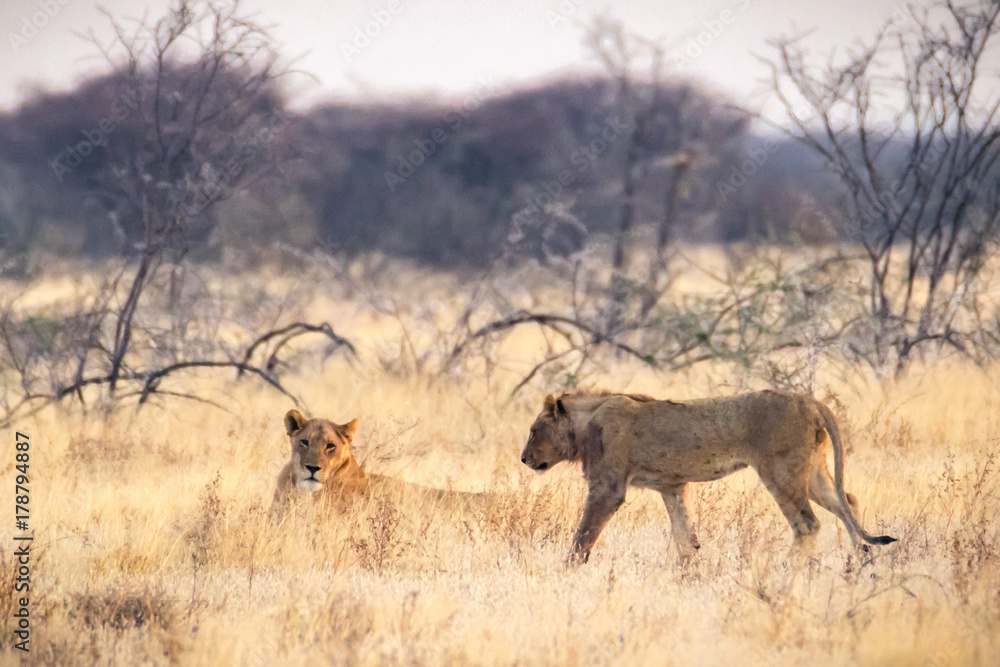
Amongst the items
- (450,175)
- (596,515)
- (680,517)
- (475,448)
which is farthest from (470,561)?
(450,175)

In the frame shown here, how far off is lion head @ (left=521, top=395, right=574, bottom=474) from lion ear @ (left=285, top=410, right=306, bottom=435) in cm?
141

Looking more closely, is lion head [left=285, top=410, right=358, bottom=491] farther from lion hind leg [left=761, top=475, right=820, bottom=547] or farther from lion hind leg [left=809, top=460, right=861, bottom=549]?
lion hind leg [left=809, top=460, right=861, bottom=549]

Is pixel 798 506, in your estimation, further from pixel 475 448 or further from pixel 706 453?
pixel 475 448

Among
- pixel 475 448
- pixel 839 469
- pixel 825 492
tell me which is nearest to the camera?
pixel 839 469

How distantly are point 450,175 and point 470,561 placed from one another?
94.4ft

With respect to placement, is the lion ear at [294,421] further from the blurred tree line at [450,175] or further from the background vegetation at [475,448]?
the blurred tree line at [450,175]

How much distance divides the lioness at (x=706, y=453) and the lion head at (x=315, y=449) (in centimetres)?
151

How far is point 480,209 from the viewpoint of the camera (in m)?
32.2

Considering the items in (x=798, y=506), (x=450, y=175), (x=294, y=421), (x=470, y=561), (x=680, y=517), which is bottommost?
(x=470, y=561)

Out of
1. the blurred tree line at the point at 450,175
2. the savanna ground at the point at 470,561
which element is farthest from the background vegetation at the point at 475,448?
the blurred tree line at the point at 450,175

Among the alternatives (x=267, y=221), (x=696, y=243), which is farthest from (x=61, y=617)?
(x=696, y=243)

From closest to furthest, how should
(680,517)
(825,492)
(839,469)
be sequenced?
1. (839,469)
2. (825,492)
3. (680,517)

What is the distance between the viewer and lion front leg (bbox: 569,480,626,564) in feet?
18.8

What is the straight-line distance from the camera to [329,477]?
21.1 feet
